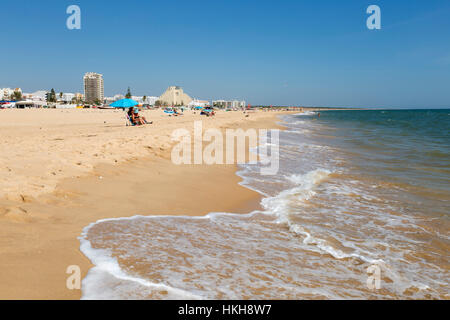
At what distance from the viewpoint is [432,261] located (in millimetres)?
3248

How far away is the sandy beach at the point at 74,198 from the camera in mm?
2426

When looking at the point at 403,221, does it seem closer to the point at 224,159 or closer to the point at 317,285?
the point at 317,285

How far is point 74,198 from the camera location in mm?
4250

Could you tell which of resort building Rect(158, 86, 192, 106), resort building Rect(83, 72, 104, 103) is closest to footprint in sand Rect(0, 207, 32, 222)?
resort building Rect(158, 86, 192, 106)

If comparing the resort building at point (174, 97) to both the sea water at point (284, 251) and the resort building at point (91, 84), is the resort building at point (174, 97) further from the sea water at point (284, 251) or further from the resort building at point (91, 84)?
the sea water at point (284, 251)

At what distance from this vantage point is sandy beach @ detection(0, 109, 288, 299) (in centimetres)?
243

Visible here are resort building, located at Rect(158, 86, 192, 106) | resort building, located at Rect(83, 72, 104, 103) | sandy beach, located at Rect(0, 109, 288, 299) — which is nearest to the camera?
sandy beach, located at Rect(0, 109, 288, 299)

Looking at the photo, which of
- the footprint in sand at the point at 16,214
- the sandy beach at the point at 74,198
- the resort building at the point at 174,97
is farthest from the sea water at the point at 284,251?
the resort building at the point at 174,97

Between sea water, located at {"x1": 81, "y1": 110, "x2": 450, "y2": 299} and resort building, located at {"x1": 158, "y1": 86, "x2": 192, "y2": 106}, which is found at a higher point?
resort building, located at {"x1": 158, "y1": 86, "x2": 192, "y2": 106}

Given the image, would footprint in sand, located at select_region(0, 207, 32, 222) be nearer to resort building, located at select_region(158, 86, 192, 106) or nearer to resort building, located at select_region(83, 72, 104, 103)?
resort building, located at select_region(158, 86, 192, 106)

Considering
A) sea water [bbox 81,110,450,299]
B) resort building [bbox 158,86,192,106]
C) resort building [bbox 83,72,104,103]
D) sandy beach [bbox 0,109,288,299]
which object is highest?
resort building [bbox 83,72,104,103]

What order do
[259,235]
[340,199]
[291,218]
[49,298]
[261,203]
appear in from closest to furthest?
1. [49,298]
2. [259,235]
3. [291,218]
4. [261,203]
5. [340,199]
